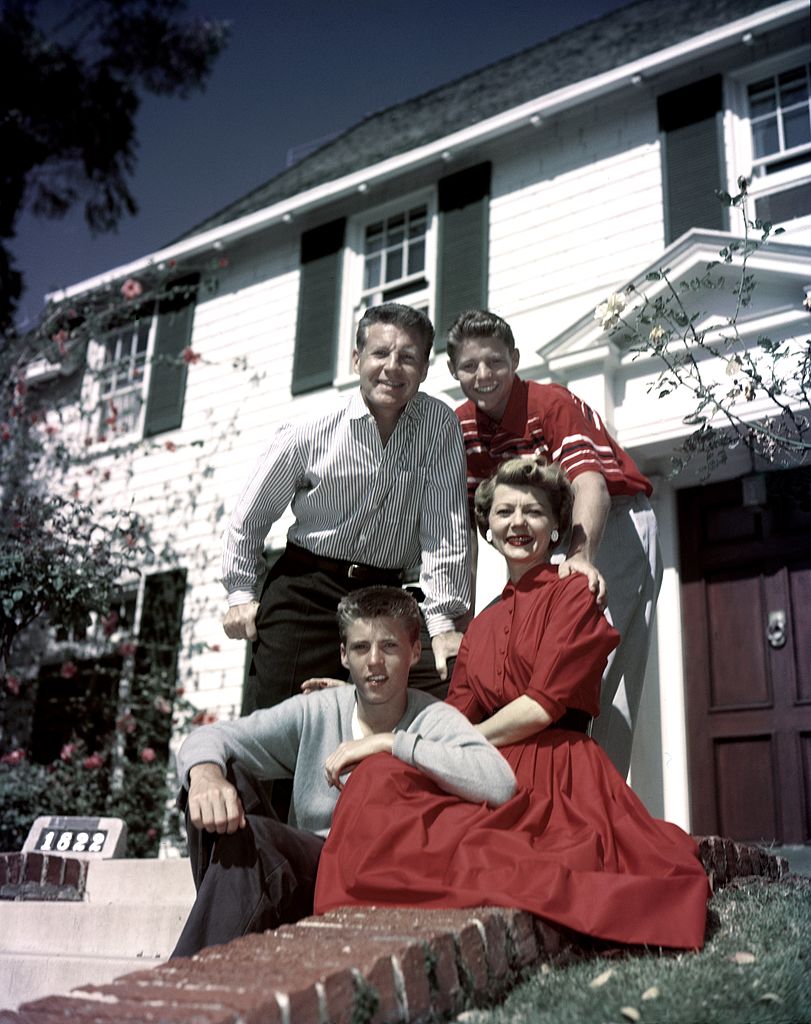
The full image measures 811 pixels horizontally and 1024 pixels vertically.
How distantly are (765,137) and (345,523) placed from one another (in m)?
5.12

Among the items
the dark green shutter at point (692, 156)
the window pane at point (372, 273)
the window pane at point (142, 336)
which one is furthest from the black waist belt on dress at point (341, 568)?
the window pane at point (142, 336)

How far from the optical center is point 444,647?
118 inches

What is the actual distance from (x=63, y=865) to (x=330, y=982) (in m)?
3.15

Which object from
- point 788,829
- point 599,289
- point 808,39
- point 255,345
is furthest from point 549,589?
point 255,345

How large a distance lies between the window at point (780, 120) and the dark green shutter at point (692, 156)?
0.83 ft

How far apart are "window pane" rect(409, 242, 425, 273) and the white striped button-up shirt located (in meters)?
5.34

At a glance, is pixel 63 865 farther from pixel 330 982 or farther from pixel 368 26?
pixel 368 26

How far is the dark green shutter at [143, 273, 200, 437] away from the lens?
9.22m

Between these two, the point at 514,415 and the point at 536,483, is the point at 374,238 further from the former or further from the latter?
the point at 536,483

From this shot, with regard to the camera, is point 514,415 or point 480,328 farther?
point 514,415

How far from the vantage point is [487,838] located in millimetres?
2176

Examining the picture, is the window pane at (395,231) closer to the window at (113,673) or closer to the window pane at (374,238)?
the window pane at (374,238)

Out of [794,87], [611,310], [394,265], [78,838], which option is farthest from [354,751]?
[394,265]

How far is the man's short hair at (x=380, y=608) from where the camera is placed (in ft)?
8.46
